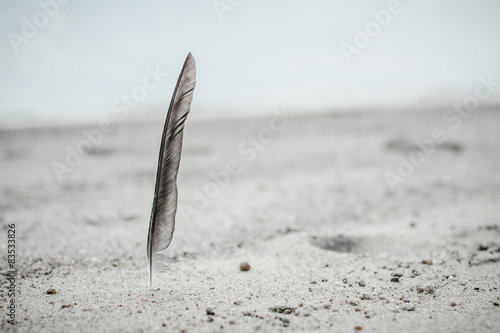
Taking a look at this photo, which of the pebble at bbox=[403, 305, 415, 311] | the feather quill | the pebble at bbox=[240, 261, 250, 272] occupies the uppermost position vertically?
the feather quill

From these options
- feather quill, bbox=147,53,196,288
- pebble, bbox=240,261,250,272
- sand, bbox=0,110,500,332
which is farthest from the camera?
pebble, bbox=240,261,250,272

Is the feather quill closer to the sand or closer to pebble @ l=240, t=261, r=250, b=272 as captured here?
the sand

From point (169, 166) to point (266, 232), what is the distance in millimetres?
2013

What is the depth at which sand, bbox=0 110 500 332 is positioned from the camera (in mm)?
2385

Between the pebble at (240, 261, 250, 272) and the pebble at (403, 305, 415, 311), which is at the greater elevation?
the pebble at (240, 261, 250, 272)

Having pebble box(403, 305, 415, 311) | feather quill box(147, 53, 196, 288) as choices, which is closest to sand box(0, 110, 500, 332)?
pebble box(403, 305, 415, 311)

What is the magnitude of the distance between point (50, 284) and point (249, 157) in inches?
216

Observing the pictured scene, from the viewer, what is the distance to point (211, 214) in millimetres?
5047

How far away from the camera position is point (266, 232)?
4.29 m

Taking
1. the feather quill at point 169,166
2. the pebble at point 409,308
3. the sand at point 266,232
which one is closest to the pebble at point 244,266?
the sand at point 266,232

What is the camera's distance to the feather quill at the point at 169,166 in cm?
263

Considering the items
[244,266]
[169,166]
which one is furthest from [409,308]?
[169,166]

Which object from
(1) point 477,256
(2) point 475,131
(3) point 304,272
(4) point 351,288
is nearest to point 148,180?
(3) point 304,272

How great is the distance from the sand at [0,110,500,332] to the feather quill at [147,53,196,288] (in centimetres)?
40
